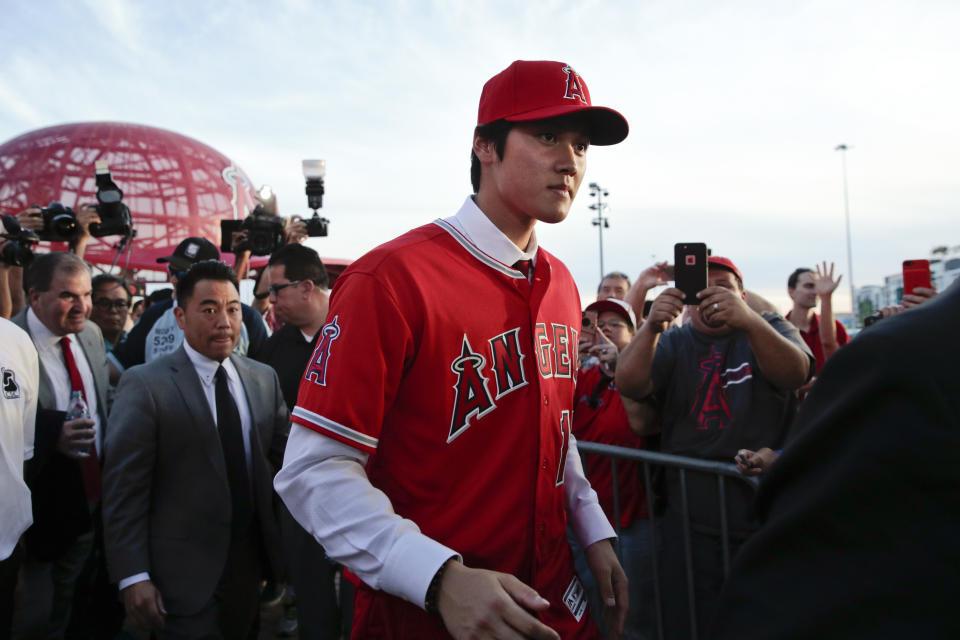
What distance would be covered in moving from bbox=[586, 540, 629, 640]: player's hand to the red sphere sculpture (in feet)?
125

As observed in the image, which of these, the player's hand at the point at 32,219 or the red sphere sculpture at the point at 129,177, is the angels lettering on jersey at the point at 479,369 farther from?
the red sphere sculpture at the point at 129,177

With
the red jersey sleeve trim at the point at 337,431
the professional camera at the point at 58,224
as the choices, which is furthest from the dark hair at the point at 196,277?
the red jersey sleeve trim at the point at 337,431

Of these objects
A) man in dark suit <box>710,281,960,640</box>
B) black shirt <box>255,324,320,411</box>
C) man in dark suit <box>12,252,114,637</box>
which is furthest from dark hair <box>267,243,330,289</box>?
man in dark suit <box>710,281,960,640</box>

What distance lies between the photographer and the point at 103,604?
3.81m

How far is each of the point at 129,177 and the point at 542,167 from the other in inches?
1693

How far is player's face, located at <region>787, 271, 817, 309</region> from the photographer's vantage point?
250 inches

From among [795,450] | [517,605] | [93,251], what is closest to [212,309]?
[517,605]

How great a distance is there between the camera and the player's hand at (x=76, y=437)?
130 inches

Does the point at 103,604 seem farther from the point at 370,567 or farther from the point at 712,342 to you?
the point at 712,342

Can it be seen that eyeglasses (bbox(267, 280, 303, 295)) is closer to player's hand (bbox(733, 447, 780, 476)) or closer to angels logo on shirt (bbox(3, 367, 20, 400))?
angels logo on shirt (bbox(3, 367, 20, 400))

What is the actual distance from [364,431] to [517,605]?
0.49m

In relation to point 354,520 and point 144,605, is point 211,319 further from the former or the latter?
point 354,520

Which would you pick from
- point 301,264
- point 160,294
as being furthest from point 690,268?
point 160,294

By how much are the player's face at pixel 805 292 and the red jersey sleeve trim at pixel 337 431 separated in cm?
602
